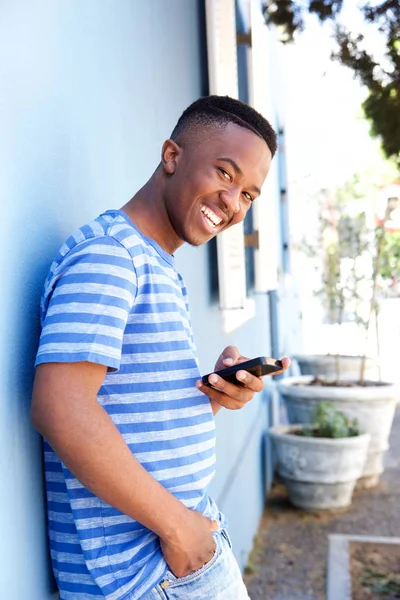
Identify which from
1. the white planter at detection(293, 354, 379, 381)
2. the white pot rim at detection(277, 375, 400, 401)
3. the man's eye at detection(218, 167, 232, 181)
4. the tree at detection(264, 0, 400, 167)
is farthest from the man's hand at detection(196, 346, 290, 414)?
the white planter at detection(293, 354, 379, 381)

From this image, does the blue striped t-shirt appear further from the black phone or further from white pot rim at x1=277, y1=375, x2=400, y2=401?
white pot rim at x1=277, y1=375, x2=400, y2=401

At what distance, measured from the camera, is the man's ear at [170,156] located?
5.23 ft

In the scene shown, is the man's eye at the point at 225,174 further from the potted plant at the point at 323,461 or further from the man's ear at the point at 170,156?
the potted plant at the point at 323,461

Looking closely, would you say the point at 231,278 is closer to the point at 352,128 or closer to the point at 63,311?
the point at 63,311

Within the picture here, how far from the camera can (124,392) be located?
4.48 ft

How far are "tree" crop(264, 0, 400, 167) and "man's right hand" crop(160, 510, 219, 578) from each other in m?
2.14

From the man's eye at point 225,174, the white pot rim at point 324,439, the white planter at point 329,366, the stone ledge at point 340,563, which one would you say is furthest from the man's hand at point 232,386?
the white planter at point 329,366

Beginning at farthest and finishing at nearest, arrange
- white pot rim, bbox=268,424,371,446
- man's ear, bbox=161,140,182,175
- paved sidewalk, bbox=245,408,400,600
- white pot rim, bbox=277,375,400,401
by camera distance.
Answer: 1. white pot rim, bbox=277,375,400,401
2. white pot rim, bbox=268,424,371,446
3. paved sidewalk, bbox=245,408,400,600
4. man's ear, bbox=161,140,182,175

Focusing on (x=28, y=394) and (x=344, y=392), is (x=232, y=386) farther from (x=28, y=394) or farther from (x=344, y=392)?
(x=344, y=392)

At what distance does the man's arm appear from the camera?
1180mm

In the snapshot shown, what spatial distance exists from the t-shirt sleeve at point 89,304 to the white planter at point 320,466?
3.89 meters

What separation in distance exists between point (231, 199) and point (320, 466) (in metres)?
3.75

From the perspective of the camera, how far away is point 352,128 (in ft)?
52.4

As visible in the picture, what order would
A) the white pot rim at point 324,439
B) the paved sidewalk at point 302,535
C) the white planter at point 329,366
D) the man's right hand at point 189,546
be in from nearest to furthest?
the man's right hand at point 189,546 → the paved sidewalk at point 302,535 → the white pot rim at point 324,439 → the white planter at point 329,366
